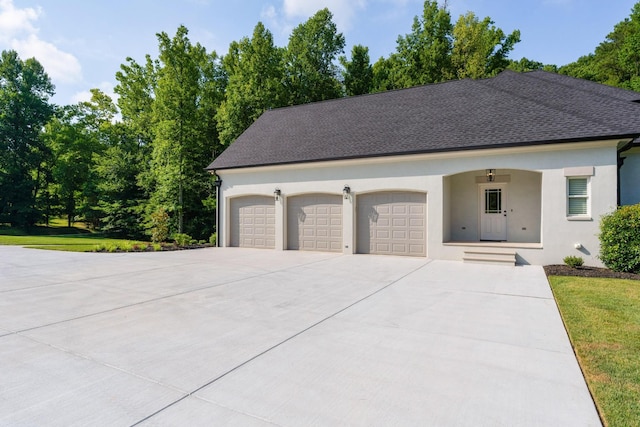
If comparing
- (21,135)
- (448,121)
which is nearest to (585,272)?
(448,121)

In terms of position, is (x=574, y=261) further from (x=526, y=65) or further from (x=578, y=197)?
(x=526, y=65)

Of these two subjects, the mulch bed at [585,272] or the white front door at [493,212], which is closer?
the mulch bed at [585,272]

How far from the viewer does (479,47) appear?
25734mm

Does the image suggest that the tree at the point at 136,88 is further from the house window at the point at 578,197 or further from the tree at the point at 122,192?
the house window at the point at 578,197

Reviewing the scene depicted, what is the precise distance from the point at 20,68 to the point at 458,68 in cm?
4127

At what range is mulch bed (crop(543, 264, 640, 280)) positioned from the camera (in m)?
7.87

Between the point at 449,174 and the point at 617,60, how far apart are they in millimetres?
27445

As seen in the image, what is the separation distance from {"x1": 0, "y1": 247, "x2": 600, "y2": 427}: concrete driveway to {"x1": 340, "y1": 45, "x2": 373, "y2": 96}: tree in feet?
79.6

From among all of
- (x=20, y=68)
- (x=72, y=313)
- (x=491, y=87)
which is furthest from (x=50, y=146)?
(x=491, y=87)

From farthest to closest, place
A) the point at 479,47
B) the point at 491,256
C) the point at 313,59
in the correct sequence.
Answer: the point at 313,59 → the point at 479,47 → the point at 491,256

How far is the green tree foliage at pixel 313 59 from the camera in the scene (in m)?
26.5

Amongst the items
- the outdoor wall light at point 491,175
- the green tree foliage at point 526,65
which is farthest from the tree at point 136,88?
the green tree foliage at point 526,65

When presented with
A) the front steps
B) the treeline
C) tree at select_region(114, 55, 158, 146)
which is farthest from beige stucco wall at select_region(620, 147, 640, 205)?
tree at select_region(114, 55, 158, 146)

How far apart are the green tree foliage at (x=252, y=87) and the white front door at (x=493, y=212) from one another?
52.7 ft
